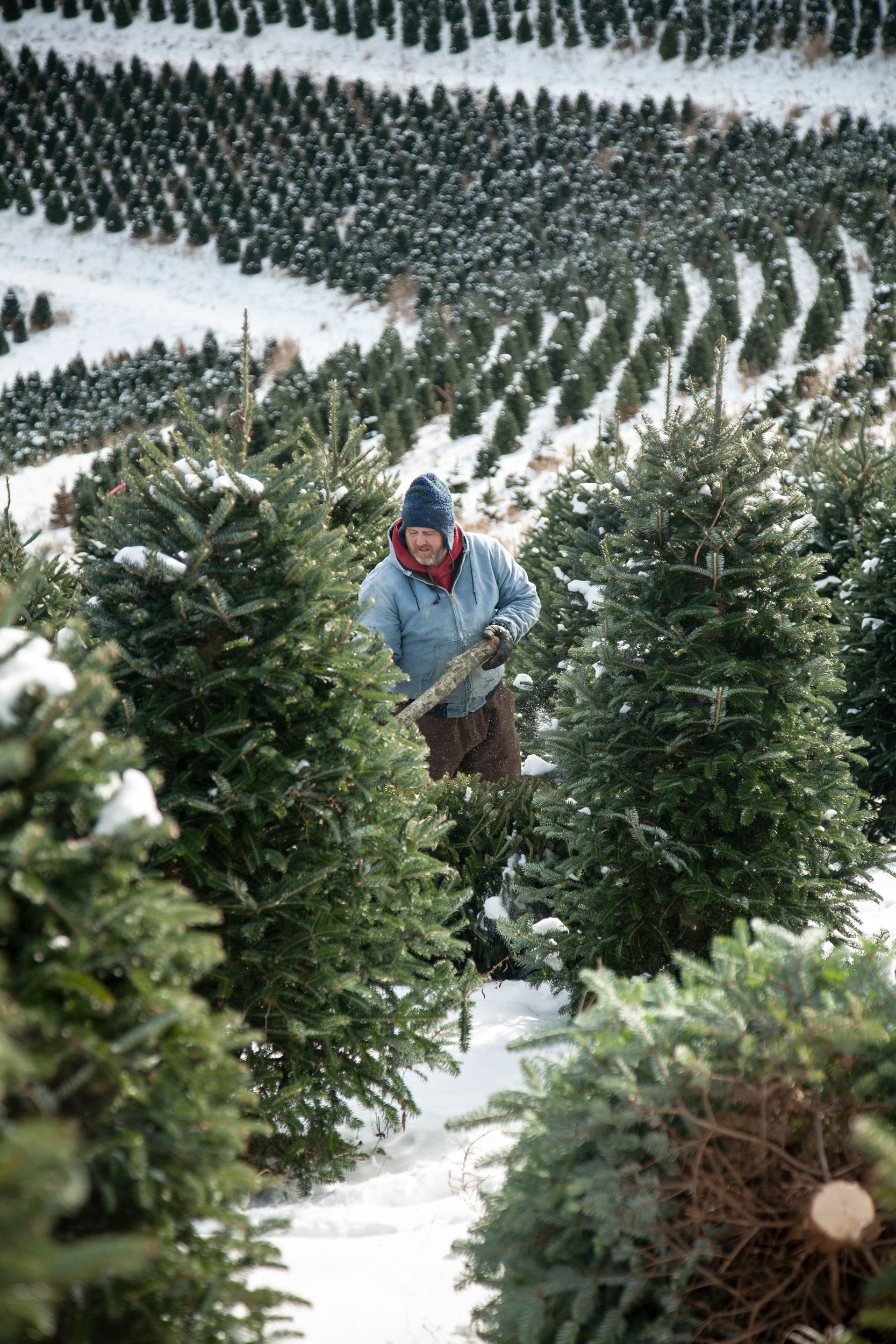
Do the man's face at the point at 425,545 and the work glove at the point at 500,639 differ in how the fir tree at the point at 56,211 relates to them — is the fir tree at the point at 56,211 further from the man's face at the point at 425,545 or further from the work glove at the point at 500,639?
the work glove at the point at 500,639

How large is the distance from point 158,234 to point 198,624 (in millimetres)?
27275

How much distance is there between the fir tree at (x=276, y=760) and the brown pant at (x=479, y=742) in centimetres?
219

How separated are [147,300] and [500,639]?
22848mm

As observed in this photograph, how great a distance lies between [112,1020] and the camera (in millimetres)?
1211

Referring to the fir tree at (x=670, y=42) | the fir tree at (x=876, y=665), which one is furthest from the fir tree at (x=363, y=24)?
the fir tree at (x=876, y=665)

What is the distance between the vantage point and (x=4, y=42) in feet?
102

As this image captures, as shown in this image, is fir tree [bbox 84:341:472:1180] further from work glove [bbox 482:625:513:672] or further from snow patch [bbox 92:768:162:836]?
work glove [bbox 482:625:513:672]

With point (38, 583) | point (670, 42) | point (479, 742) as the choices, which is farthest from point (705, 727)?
point (670, 42)

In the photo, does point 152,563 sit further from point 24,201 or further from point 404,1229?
point 24,201

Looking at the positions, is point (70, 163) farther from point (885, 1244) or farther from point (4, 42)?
point (885, 1244)

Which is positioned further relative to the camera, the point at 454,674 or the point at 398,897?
the point at 454,674

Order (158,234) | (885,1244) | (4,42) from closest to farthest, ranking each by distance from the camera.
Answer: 1. (885,1244)
2. (158,234)
3. (4,42)

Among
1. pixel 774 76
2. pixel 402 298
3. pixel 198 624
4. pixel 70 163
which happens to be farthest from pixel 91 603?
pixel 774 76

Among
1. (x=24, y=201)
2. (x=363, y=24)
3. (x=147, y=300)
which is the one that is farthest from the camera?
(x=363, y=24)
